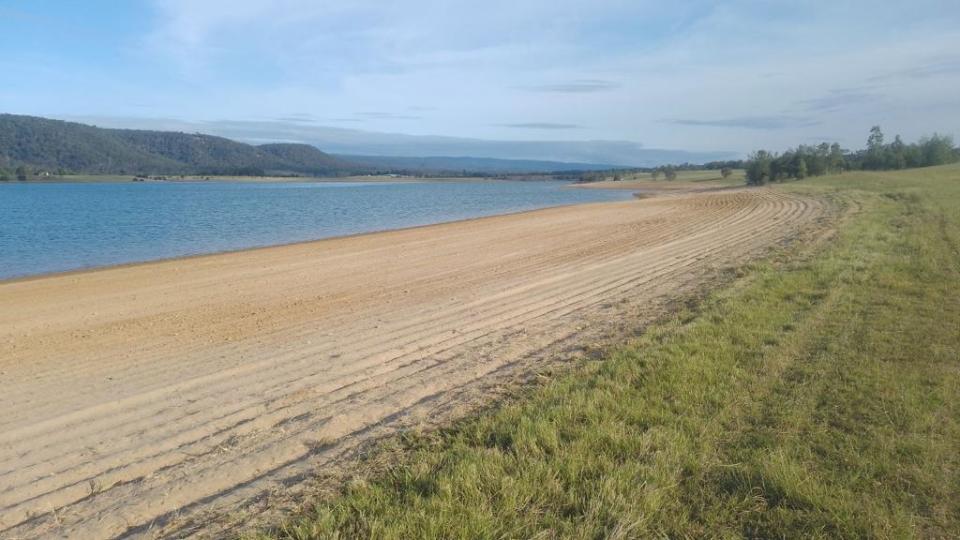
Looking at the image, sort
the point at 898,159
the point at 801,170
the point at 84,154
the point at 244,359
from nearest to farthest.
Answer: the point at 244,359
the point at 801,170
the point at 898,159
the point at 84,154

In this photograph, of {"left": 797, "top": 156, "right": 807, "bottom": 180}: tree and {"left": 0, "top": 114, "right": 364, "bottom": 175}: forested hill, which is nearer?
{"left": 797, "top": 156, "right": 807, "bottom": 180}: tree

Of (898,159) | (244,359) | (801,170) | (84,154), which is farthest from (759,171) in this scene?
(84,154)

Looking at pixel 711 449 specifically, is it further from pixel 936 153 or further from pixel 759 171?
pixel 936 153

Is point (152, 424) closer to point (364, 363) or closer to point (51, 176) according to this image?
point (364, 363)

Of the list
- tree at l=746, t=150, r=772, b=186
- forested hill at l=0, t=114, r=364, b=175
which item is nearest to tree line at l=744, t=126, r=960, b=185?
tree at l=746, t=150, r=772, b=186

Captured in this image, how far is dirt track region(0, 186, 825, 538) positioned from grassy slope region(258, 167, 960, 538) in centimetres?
91

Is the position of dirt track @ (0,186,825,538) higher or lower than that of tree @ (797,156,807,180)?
lower

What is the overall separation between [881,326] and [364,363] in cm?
546

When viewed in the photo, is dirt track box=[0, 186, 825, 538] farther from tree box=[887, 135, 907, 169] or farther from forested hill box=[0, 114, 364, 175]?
forested hill box=[0, 114, 364, 175]

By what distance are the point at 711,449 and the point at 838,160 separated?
80.7 m

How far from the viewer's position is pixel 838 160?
72.2 metres

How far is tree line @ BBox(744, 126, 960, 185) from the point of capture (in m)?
65.6

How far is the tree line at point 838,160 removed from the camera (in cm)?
6562

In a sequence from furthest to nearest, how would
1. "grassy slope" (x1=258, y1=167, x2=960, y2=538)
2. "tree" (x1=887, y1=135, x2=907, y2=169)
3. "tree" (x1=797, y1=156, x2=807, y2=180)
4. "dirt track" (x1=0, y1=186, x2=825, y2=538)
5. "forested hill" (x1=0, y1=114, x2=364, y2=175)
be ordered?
"forested hill" (x1=0, y1=114, x2=364, y2=175), "tree" (x1=887, y1=135, x2=907, y2=169), "tree" (x1=797, y1=156, x2=807, y2=180), "dirt track" (x1=0, y1=186, x2=825, y2=538), "grassy slope" (x1=258, y1=167, x2=960, y2=538)
